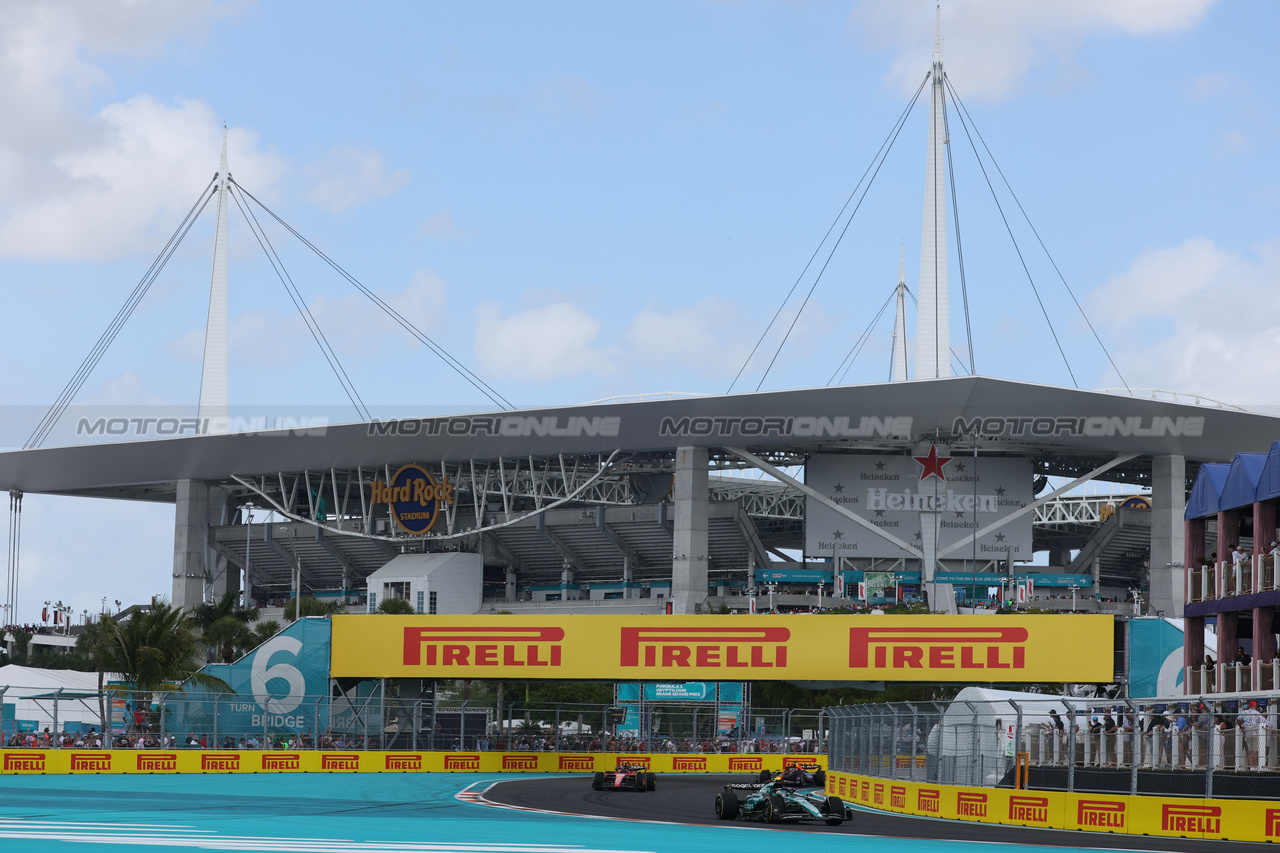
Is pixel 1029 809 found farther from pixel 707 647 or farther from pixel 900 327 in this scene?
pixel 900 327

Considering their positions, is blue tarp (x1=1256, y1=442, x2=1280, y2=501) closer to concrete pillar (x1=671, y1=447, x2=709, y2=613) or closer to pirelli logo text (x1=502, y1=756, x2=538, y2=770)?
pirelli logo text (x1=502, y1=756, x2=538, y2=770)

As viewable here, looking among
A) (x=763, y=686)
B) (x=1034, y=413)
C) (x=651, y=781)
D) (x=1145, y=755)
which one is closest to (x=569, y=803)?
(x=651, y=781)

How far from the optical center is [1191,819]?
22188mm

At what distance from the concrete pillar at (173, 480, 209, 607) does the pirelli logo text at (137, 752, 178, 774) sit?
54.3 meters

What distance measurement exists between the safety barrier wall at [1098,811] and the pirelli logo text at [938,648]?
1325 centimetres

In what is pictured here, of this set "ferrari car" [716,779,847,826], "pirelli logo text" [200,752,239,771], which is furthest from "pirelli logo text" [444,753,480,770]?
"ferrari car" [716,779,847,826]

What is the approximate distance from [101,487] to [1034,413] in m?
60.9

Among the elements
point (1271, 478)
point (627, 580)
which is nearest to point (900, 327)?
point (627, 580)

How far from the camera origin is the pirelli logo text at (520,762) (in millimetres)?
46844

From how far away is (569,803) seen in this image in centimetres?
3044

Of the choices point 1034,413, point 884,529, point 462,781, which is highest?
point 1034,413

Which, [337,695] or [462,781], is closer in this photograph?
[462,781]

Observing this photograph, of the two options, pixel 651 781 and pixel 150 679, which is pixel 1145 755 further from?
pixel 150 679

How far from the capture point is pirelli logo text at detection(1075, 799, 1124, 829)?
2331 centimetres
